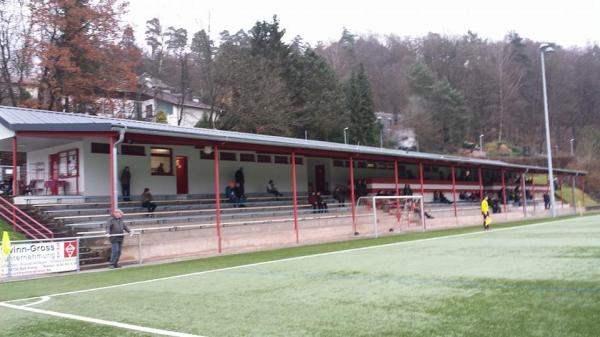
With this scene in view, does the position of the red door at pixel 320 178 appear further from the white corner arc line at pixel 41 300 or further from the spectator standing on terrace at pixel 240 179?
the white corner arc line at pixel 41 300

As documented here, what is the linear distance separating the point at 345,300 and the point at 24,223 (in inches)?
579

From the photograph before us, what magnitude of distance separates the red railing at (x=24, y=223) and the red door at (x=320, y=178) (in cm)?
1890

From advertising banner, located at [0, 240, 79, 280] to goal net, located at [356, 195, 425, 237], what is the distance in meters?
15.1

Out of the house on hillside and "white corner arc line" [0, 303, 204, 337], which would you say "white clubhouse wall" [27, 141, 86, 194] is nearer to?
the house on hillside

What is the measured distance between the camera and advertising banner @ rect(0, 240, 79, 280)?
14.0 metres

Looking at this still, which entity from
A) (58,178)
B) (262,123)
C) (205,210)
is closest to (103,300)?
(205,210)

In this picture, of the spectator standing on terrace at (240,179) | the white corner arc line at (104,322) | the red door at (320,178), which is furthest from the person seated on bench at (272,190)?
the white corner arc line at (104,322)

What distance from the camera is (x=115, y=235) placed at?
16172mm

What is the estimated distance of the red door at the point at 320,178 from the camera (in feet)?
114

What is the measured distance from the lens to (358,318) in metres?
6.67

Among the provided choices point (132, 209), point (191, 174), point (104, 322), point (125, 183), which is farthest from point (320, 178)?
point (104, 322)

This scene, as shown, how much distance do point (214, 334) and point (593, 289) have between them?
17.3 feet

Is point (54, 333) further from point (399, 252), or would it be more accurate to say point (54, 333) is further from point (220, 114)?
point (220, 114)

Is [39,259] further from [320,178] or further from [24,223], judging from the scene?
[320,178]
